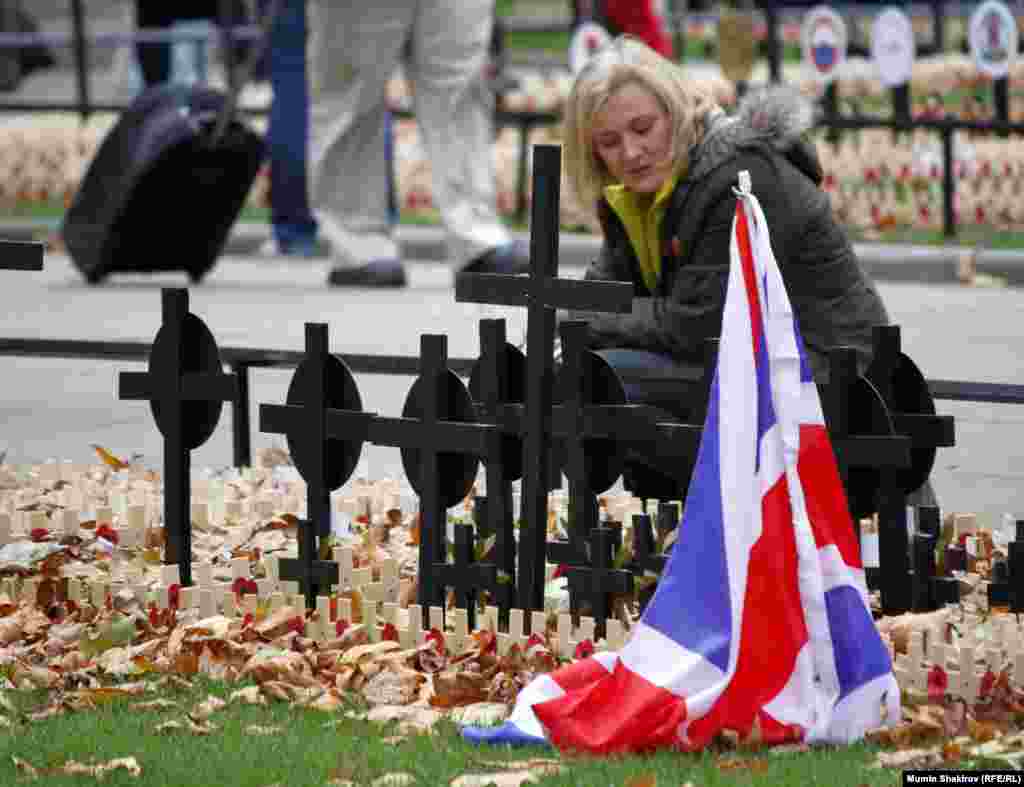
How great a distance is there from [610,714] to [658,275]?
185 centimetres

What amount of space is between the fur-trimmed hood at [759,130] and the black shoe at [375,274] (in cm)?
581

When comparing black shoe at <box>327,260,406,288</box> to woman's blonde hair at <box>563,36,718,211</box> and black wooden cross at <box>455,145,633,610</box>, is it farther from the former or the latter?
black wooden cross at <box>455,145,633,610</box>

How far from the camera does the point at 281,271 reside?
42.9ft

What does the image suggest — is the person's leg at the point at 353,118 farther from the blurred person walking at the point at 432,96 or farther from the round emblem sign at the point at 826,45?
the round emblem sign at the point at 826,45

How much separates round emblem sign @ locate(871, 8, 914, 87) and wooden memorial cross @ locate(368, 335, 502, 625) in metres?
8.49

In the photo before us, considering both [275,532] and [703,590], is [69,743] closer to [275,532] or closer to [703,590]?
[703,590]

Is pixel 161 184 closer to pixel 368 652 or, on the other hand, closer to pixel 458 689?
pixel 368 652

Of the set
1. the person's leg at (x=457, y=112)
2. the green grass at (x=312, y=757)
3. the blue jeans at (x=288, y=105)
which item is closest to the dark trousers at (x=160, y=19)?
the blue jeans at (x=288, y=105)

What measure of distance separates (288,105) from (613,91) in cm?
704

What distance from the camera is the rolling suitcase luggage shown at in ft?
38.2

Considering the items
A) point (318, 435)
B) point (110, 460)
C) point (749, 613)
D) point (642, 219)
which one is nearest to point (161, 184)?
point (110, 460)

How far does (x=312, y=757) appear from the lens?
14.9 feet

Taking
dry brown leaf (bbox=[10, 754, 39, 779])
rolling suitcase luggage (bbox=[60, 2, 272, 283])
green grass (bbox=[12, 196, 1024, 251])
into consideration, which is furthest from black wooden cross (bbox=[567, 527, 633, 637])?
green grass (bbox=[12, 196, 1024, 251])

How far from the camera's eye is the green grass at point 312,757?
14.2ft
